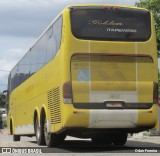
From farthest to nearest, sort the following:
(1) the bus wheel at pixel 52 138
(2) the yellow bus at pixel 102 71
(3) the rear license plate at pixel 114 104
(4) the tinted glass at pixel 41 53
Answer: (1) the bus wheel at pixel 52 138, (4) the tinted glass at pixel 41 53, (3) the rear license plate at pixel 114 104, (2) the yellow bus at pixel 102 71

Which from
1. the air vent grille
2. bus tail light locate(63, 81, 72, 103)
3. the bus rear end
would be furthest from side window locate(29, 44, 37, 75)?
bus tail light locate(63, 81, 72, 103)

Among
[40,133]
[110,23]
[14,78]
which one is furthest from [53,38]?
[14,78]

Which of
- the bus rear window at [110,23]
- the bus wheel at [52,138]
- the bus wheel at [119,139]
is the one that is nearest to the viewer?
the bus rear window at [110,23]

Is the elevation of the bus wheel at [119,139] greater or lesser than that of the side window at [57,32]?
lesser

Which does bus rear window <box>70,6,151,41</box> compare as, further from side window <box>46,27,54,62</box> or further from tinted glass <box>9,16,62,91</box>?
side window <box>46,27,54,62</box>

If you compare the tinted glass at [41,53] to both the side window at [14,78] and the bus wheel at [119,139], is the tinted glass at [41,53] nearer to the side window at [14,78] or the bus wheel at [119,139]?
the side window at [14,78]

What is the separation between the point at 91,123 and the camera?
13805 millimetres

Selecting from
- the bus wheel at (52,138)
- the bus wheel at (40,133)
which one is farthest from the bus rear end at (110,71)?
the bus wheel at (40,133)

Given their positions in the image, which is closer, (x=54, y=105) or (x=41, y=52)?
(x=54, y=105)

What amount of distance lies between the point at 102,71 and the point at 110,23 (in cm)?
135

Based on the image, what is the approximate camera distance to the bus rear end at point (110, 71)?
13.8 metres

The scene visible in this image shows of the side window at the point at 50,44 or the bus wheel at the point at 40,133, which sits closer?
the side window at the point at 50,44

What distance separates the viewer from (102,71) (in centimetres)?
1412

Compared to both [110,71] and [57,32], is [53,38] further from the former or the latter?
[110,71]
